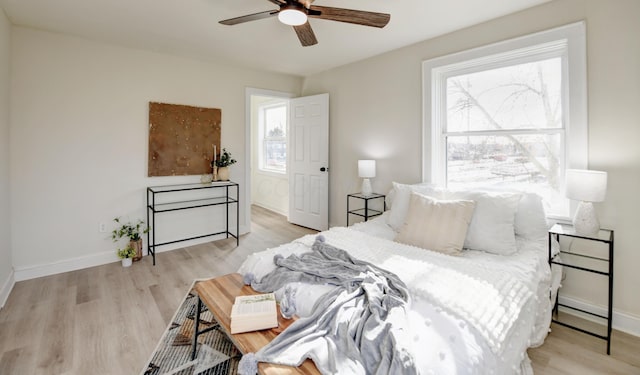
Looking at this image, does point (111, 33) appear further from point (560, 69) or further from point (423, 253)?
point (560, 69)

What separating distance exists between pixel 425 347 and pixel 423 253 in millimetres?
1009

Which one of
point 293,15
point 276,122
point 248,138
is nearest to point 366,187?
point 248,138

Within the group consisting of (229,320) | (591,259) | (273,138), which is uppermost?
(273,138)

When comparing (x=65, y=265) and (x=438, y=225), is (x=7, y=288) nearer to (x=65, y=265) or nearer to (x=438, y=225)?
(x=65, y=265)

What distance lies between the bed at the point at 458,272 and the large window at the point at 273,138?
3.59 meters

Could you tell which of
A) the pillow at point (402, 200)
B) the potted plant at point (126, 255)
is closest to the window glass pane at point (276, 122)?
the potted plant at point (126, 255)

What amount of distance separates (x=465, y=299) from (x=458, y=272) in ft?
1.06

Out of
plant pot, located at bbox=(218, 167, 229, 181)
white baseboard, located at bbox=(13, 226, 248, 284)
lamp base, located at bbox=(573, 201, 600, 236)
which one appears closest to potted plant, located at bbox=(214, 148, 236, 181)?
plant pot, located at bbox=(218, 167, 229, 181)

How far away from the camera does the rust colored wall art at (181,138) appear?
374cm

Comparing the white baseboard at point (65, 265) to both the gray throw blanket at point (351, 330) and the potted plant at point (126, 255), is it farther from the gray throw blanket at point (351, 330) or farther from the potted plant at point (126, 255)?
the gray throw blanket at point (351, 330)

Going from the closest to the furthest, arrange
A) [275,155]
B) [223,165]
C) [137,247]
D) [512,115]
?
[512,115]
[137,247]
[223,165]
[275,155]

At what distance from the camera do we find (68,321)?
2.32m

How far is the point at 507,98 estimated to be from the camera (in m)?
2.86

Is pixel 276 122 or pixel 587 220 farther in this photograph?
pixel 276 122
